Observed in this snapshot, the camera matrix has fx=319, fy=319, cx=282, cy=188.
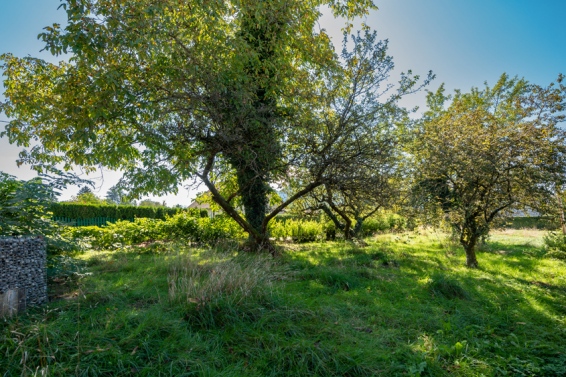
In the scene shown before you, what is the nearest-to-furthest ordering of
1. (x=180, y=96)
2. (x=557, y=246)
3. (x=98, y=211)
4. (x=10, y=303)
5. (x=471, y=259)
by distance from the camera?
(x=10, y=303)
(x=180, y=96)
(x=471, y=259)
(x=557, y=246)
(x=98, y=211)

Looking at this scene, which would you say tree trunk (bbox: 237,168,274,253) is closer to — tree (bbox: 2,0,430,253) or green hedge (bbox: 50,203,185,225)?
tree (bbox: 2,0,430,253)

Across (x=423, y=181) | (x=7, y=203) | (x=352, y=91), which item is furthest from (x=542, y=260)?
(x=7, y=203)

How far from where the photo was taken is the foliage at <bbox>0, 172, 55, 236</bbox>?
158 inches

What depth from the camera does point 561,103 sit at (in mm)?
6996

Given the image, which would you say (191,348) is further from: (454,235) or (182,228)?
(454,235)

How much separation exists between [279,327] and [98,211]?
16299 millimetres

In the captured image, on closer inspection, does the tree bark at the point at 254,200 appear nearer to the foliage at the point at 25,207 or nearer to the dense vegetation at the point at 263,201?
the dense vegetation at the point at 263,201

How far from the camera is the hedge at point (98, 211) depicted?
15594 mm

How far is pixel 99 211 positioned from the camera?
1656 cm

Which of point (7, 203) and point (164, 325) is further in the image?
point (7, 203)

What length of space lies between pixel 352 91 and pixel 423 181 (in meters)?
3.13

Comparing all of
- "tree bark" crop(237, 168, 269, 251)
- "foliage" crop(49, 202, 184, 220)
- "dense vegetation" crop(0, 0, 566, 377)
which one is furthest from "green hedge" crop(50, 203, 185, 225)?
"dense vegetation" crop(0, 0, 566, 377)

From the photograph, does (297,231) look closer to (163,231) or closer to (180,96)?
(163,231)

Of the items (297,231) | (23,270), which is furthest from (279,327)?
(297,231)
